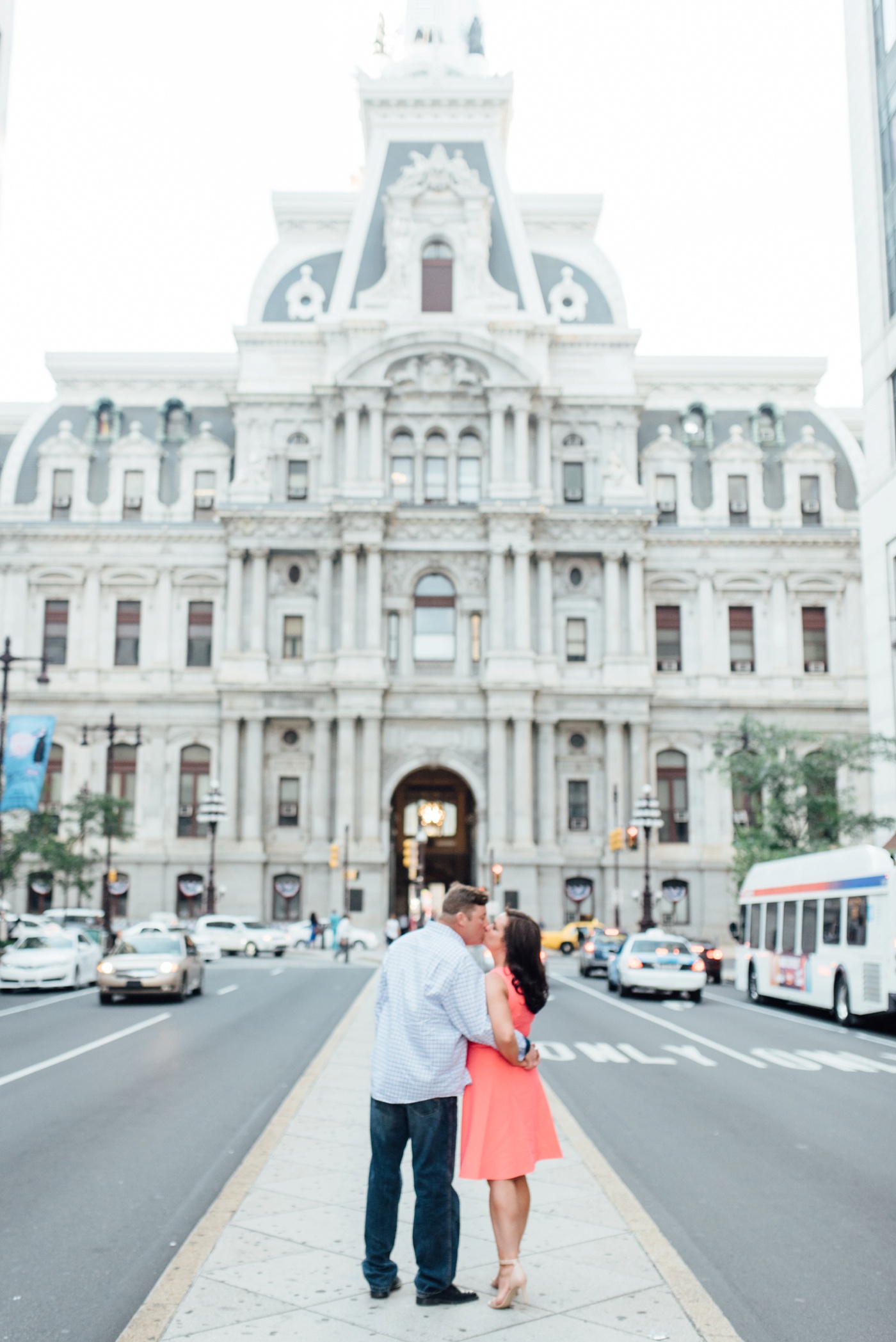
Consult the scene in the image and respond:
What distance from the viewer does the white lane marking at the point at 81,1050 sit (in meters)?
15.0

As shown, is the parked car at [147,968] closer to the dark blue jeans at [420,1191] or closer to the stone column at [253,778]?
the dark blue jeans at [420,1191]

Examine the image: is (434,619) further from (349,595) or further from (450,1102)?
(450,1102)

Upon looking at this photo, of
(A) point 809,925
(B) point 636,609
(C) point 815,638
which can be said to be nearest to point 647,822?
(B) point 636,609

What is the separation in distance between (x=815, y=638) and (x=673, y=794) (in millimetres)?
10076

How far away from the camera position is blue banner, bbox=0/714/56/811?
34125 millimetres

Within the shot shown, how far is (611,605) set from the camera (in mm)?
58531

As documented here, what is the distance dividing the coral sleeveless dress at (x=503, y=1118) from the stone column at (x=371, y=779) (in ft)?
161

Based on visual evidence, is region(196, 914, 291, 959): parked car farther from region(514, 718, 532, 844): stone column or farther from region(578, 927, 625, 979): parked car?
region(578, 927, 625, 979): parked car

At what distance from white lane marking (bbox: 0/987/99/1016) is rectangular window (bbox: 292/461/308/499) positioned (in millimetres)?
34195

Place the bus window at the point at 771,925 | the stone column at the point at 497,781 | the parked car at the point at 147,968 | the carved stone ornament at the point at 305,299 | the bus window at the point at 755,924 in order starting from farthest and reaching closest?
1. the carved stone ornament at the point at 305,299
2. the stone column at the point at 497,781
3. the bus window at the point at 755,924
4. the bus window at the point at 771,925
5. the parked car at the point at 147,968

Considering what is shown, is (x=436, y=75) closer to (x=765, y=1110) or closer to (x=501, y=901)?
(x=501, y=901)

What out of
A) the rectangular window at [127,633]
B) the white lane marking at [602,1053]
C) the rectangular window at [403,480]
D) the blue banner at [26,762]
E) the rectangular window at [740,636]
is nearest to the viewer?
the white lane marking at [602,1053]

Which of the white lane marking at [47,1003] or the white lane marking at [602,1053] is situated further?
the white lane marking at [47,1003]

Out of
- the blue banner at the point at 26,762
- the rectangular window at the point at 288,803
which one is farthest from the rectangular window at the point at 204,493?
the blue banner at the point at 26,762
